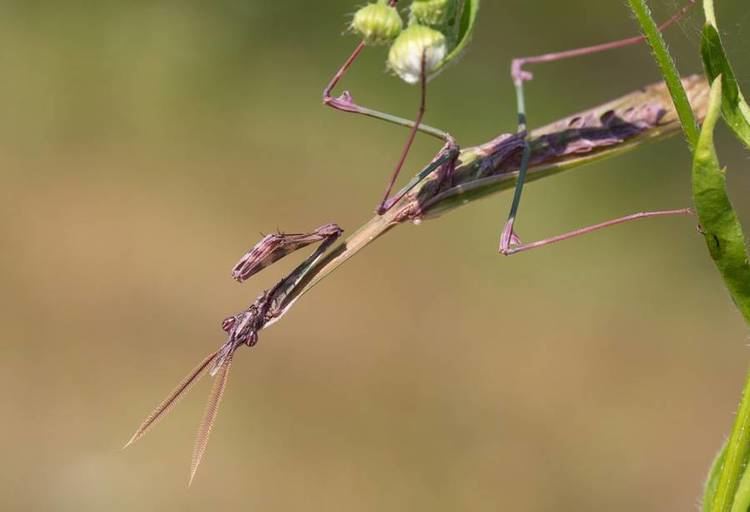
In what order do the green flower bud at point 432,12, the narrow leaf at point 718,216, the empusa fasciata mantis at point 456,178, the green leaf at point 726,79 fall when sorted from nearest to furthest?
1. the narrow leaf at point 718,216
2. the green leaf at point 726,79
3. the green flower bud at point 432,12
4. the empusa fasciata mantis at point 456,178

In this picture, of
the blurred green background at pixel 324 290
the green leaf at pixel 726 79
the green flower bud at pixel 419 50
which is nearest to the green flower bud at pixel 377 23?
the green flower bud at pixel 419 50

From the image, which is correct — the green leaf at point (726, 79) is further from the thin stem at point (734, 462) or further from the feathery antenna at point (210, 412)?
the feathery antenna at point (210, 412)

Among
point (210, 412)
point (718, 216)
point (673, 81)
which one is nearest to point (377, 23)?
point (673, 81)

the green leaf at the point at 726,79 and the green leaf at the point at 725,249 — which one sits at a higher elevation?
the green leaf at the point at 726,79

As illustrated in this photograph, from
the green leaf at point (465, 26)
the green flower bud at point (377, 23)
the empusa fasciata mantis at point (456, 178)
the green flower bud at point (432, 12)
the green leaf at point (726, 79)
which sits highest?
the green flower bud at point (377, 23)

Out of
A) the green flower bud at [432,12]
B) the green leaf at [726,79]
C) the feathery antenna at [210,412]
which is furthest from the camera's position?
the feathery antenna at [210,412]

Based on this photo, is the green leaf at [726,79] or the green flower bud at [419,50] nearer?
the green leaf at [726,79]

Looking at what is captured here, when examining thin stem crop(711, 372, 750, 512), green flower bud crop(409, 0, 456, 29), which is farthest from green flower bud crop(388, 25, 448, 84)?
thin stem crop(711, 372, 750, 512)

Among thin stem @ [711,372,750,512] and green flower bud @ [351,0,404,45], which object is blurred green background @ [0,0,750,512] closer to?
green flower bud @ [351,0,404,45]
